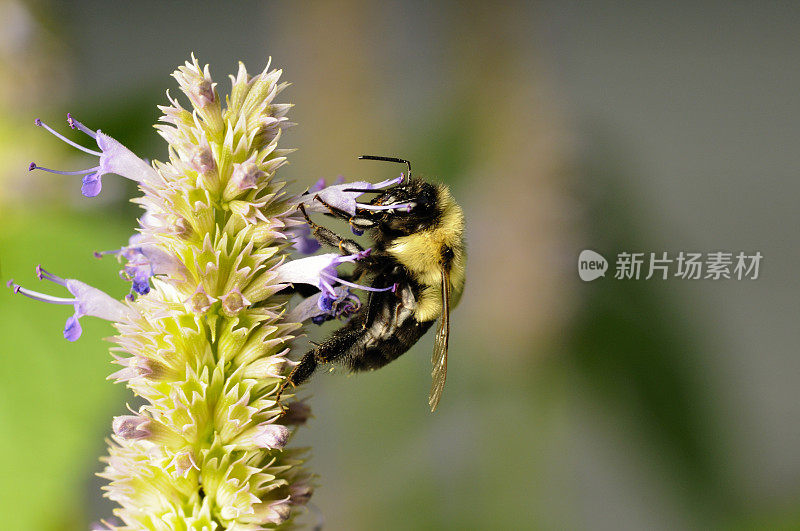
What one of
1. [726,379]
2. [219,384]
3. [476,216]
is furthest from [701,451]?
[219,384]

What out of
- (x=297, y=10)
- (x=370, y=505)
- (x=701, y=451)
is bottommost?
(x=370, y=505)

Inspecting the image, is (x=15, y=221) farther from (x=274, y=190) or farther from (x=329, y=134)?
(x=329, y=134)

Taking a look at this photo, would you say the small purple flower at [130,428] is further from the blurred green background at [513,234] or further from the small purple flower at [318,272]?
the blurred green background at [513,234]

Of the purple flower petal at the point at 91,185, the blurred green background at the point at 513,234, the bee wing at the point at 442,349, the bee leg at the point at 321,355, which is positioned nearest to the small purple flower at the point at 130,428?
the bee leg at the point at 321,355

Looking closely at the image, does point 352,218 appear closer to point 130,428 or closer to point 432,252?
point 432,252

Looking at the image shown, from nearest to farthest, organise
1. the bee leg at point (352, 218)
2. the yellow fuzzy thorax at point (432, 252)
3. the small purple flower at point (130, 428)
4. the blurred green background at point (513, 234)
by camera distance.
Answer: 1. the small purple flower at point (130, 428)
2. the bee leg at point (352, 218)
3. the yellow fuzzy thorax at point (432, 252)
4. the blurred green background at point (513, 234)

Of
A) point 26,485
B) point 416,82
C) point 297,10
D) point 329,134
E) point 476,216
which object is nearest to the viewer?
point 26,485

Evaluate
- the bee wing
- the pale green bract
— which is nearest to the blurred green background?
the bee wing
